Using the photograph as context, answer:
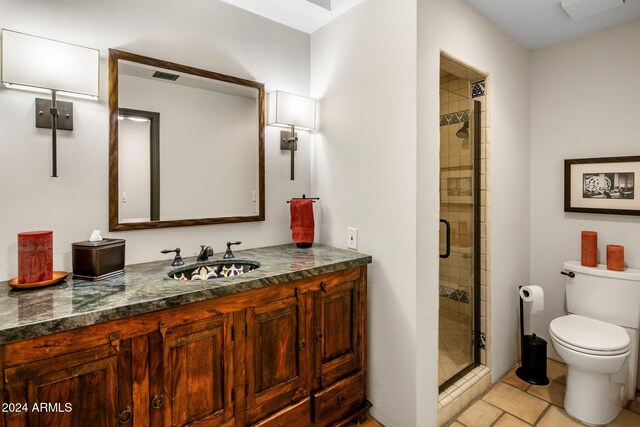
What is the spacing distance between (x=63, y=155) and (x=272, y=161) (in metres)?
1.15

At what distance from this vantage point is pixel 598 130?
2447mm

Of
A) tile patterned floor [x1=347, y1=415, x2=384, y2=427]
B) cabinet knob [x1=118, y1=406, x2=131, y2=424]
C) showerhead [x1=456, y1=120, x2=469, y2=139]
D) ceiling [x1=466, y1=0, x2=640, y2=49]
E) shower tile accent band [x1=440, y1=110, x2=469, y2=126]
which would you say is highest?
ceiling [x1=466, y1=0, x2=640, y2=49]

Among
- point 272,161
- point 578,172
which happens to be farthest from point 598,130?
point 272,161

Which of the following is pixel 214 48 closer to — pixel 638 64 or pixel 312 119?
pixel 312 119

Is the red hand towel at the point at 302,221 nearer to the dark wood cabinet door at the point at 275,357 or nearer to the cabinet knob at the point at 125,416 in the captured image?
the dark wood cabinet door at the point at 275,357

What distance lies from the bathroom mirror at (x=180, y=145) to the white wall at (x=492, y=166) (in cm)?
107

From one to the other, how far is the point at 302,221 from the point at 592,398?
6.70 ft

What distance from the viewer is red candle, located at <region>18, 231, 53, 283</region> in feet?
4.36

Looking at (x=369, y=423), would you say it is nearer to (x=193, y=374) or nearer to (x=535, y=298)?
(x=193, y=374)

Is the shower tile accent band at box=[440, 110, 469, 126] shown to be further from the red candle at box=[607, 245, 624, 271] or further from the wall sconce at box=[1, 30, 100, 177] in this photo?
the wall sconce at box=[1, 30, 100, 177]

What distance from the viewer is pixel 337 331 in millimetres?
1851

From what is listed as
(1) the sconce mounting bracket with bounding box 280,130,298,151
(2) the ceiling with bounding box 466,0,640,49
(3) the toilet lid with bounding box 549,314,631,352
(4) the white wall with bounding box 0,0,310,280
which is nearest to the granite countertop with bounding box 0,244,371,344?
(4) the white wall with bounding box 0,0,310,280

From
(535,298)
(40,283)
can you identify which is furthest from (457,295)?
(40,283)

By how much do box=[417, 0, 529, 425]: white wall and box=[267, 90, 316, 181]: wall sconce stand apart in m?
0.82
